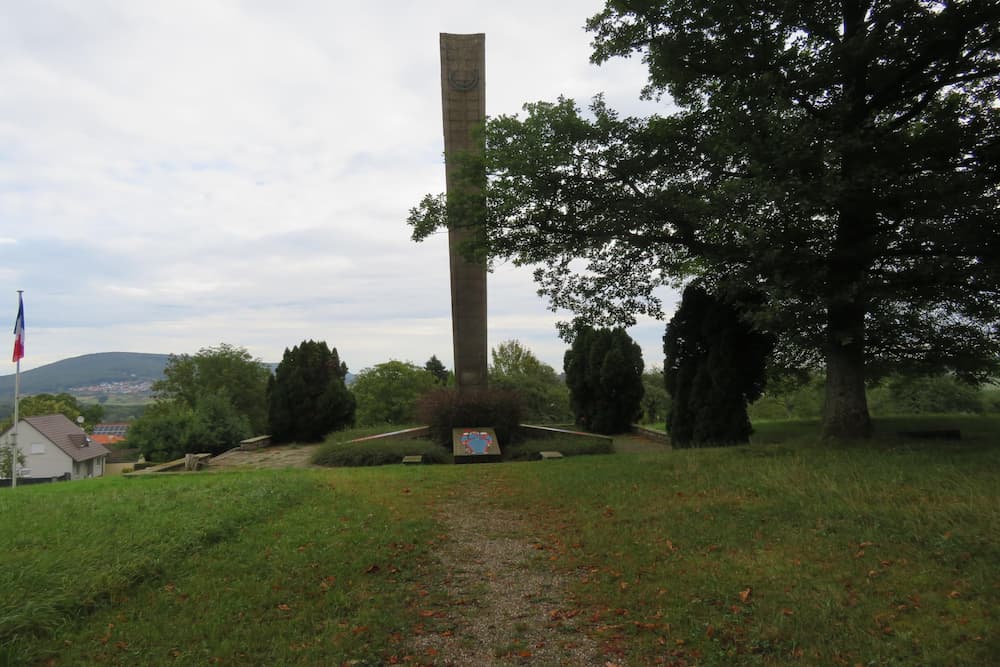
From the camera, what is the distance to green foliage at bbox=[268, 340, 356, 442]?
20.0 meters

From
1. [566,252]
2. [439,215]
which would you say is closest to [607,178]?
[566,252]

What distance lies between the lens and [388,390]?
3528cm

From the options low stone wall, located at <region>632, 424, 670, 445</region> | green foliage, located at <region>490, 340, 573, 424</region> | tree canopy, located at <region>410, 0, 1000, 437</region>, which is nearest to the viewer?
tree canopy, located at <region>410, 0, 1000, 437</region>

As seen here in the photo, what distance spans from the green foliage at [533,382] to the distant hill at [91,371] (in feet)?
378

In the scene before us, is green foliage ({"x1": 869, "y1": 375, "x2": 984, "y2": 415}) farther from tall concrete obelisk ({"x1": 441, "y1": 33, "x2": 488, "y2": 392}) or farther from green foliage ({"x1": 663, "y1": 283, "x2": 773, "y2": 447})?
tall concrete obelisk ({"x1": 441, "y1": 33, "x2": 488, "y2": 392})

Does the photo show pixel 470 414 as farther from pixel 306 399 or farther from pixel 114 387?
pixel 114 387

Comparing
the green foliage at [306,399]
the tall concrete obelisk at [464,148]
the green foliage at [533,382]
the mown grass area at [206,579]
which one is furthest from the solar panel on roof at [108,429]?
the mown grass area at [206,579]

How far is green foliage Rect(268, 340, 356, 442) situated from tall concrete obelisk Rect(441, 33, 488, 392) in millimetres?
4506

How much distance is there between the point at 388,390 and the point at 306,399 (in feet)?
49.9

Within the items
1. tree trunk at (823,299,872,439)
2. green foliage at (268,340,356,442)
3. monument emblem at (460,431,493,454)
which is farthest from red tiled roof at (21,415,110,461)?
tree trunk at (823,299,872,439)

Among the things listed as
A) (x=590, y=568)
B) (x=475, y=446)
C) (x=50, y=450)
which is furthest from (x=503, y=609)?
(x=50, y=450)

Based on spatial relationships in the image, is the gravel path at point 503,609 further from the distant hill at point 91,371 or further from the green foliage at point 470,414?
the distant hill at point 91,371

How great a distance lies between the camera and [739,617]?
12.4 feet

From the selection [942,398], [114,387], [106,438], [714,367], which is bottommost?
[106,438]
